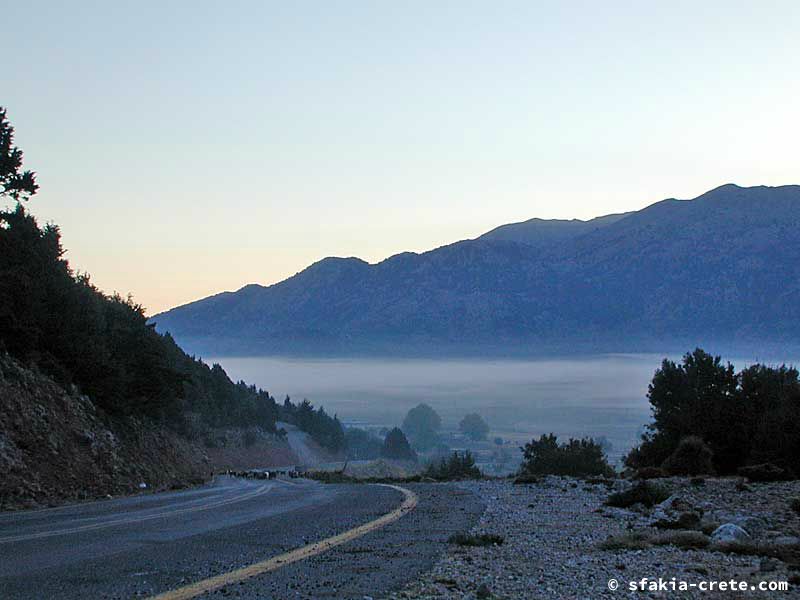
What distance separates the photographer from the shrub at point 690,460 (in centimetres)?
2991

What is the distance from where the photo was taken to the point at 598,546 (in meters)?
12.3

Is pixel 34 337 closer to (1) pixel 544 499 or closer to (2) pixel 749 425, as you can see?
(1) pixel 544 499

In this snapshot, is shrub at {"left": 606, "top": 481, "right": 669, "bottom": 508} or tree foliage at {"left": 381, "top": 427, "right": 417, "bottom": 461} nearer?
shrub at {"left": 606, "top": 481, "right": 669, "bottom": 508}

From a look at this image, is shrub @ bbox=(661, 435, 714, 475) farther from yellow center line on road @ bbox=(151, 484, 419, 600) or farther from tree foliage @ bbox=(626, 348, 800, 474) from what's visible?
yellow center line on road @ bbox=(151, 484, 419, 600)

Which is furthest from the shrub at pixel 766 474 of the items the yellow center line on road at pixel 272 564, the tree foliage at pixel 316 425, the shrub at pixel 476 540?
the tree foliage at pixel 316 425

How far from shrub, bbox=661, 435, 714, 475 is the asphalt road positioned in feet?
45.2

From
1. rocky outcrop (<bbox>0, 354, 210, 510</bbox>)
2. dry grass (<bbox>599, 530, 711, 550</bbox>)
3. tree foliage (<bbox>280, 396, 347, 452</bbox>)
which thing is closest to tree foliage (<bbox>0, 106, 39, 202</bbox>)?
rocky outcrop (<bbox>0, 354, 210, 510</bbox>)

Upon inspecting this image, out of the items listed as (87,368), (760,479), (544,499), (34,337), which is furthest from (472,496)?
(87,368)

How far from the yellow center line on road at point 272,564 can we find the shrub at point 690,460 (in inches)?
666

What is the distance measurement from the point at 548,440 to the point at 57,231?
2850 centimetres

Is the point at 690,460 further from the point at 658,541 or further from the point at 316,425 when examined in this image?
the point at 316,425

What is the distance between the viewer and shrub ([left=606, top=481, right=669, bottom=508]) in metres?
18.8

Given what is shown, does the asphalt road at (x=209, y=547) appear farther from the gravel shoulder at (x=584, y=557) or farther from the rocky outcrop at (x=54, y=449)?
the rocky outcrop at (x=54, y=449)

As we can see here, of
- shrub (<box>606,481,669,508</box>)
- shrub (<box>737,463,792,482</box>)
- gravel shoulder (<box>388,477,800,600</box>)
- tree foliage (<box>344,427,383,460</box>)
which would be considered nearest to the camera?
gravel shoulder (<box>388,477,800,600</box>)
